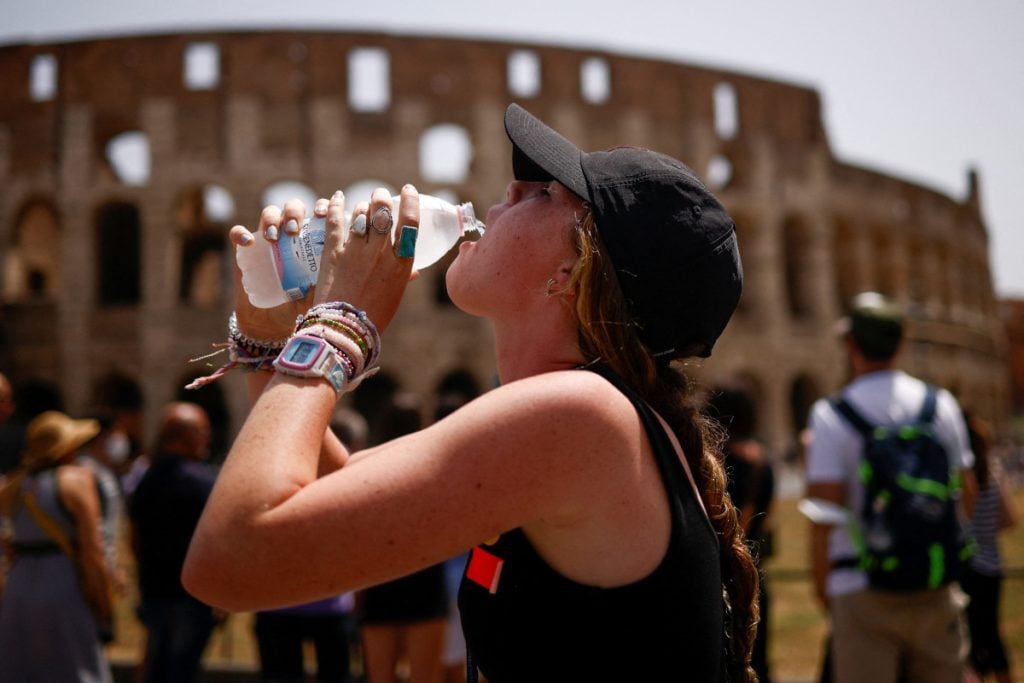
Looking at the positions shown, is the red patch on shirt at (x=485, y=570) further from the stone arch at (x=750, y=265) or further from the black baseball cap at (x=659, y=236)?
the stone arch at (x=750, y=265)

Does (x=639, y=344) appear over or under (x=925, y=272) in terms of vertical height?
under

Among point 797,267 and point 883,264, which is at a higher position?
point 883,264

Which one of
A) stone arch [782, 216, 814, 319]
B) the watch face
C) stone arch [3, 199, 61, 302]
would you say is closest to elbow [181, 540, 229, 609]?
the watch face

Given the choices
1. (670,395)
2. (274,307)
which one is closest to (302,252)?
(274,307)

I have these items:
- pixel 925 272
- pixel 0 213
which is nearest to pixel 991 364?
pixel 925 272

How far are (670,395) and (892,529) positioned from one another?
1.86m

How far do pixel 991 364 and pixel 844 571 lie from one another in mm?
33969

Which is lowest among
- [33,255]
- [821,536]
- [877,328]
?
[821,536]

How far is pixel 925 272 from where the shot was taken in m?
29.8

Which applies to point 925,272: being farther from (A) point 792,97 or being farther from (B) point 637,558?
(B) point 637,558

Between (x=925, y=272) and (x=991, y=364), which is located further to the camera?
(x=991, y=364)

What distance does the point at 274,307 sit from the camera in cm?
151

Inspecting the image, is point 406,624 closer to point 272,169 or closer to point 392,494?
point 392,494

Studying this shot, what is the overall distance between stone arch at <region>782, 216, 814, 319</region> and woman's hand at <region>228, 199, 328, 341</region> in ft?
→ 86.4
